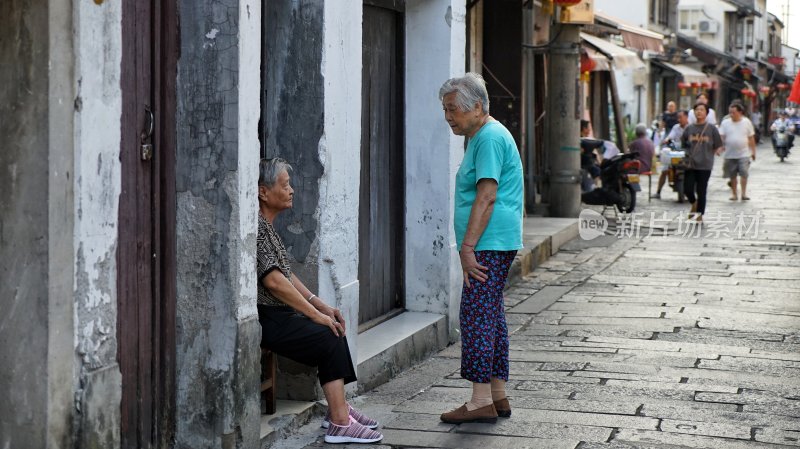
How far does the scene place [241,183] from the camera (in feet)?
17.5

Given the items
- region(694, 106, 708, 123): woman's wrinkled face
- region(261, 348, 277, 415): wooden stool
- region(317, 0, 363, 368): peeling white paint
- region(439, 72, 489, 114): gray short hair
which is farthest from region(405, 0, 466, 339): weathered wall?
region(694, 106, 708, 123): woman's wrinkled face

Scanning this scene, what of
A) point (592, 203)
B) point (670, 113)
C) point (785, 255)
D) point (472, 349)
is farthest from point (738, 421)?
point (670, 113)

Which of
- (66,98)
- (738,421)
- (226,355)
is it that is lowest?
(738,421)

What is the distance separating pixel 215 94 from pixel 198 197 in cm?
45

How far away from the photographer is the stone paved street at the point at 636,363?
19.8ft

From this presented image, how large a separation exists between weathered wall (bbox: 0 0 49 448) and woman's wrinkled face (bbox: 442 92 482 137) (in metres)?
2.34

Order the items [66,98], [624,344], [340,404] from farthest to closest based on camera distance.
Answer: [624,344] < [340,404] < [66,98]

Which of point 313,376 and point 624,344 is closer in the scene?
point 313,376

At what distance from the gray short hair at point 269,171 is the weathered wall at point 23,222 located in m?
1.58

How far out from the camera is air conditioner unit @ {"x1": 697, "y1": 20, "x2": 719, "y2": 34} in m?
58.3

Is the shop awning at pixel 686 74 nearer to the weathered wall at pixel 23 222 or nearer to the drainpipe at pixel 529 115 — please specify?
the drainpipe at pixel 529 115

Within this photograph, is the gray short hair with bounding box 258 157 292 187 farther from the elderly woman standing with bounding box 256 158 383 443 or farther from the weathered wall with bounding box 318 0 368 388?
the weathered wall with bounding box 318 0 368 388

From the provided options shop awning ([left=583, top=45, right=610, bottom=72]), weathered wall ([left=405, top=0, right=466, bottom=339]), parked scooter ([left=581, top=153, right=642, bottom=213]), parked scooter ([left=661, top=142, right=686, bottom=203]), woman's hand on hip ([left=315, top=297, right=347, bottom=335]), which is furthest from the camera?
shop awning ([left=583, top=45, right=610, bottom=72])

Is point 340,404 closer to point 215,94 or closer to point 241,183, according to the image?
point 241,183
